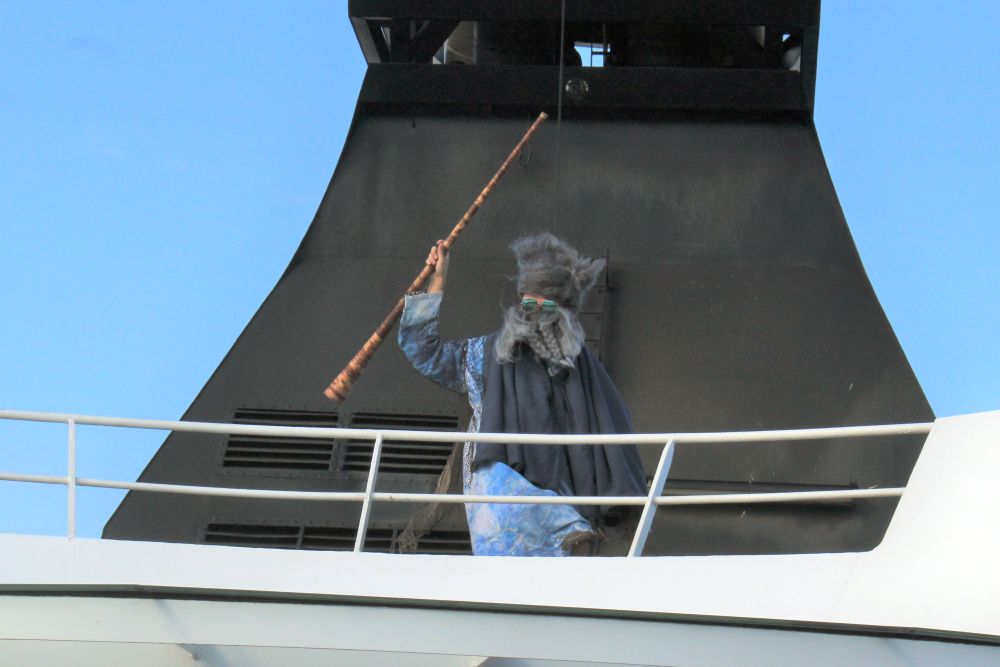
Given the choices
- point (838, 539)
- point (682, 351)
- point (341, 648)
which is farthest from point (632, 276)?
point (341, 648)

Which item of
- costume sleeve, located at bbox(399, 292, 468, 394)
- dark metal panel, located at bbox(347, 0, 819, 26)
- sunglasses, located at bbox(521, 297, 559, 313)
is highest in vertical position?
dark metal panel, located at bbox(347, 0, 819, 26)

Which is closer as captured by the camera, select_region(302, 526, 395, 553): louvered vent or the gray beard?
the gray beard

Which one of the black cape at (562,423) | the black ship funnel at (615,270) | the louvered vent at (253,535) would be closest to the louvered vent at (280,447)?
the black ship funnel at (615,270)

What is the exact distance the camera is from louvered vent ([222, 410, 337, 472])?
21.9 ft

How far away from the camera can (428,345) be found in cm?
553

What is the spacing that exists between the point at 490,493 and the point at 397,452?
164cm

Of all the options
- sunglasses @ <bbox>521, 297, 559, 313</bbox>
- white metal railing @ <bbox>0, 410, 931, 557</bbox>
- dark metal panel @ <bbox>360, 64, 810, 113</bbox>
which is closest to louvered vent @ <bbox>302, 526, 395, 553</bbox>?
sunglasses @ <bbox>521, 297, 559, 313</bbox>

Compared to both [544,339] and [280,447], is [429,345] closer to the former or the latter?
[544,339]

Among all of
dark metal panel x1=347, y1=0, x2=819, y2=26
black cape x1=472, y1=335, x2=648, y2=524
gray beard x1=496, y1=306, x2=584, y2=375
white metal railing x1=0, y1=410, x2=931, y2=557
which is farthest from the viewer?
dark metal panel x1=347, y1=0, x2=819, y2=26

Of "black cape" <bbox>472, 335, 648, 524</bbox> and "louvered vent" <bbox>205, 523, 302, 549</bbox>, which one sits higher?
"black cape" <bbox>472, 335, 648, 524</bbox>

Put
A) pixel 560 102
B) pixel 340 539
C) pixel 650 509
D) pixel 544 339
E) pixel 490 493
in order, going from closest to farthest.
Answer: pixel 650 509 → pixel 490 493 → pixel 544 339 → pixel 340 539 → pixel 560 102

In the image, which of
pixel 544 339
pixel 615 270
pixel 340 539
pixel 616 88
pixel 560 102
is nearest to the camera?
pixel 544 339

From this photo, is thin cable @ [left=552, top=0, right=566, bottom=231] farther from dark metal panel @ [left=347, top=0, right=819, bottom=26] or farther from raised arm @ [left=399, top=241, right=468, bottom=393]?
raised arm @ [left=399, top=241, right=468, bottom=393]

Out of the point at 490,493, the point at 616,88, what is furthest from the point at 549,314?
the point at 616,88
